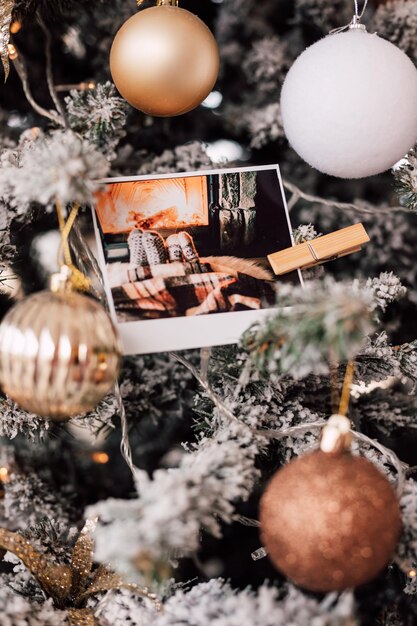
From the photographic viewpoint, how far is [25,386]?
0.48m

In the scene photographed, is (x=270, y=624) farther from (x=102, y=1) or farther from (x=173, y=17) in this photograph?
(x=102, y=1)

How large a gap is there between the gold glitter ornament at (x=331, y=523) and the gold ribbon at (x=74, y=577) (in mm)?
190

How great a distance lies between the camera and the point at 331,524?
1.44ft

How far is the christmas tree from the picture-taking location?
0.45 metres

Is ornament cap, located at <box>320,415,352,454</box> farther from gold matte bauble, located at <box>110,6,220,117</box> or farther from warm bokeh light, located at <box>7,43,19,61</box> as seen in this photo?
warm bokeh light, located at <box>7,43,19,61</box>

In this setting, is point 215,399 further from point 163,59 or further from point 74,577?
point 163,59

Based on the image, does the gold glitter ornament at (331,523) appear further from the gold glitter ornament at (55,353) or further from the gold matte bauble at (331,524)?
the gold glitter ornament at (55,353)

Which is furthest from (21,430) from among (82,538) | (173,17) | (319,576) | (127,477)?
(173,17)

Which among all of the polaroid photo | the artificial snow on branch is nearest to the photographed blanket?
the polaroid photo

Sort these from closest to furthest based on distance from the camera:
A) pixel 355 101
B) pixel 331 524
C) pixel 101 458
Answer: pixel 331 524
pixel 355 101
pixel 101 458

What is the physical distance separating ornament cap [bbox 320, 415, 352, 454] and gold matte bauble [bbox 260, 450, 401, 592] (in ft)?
0.04

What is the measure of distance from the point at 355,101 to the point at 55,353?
1.24ft

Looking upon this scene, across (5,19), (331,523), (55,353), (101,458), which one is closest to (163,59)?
(5,19)

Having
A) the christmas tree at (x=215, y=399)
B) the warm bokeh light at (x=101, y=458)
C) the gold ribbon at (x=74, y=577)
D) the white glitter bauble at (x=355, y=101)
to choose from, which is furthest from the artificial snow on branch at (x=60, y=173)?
the warm bokeh light at (x=101, y=458)
